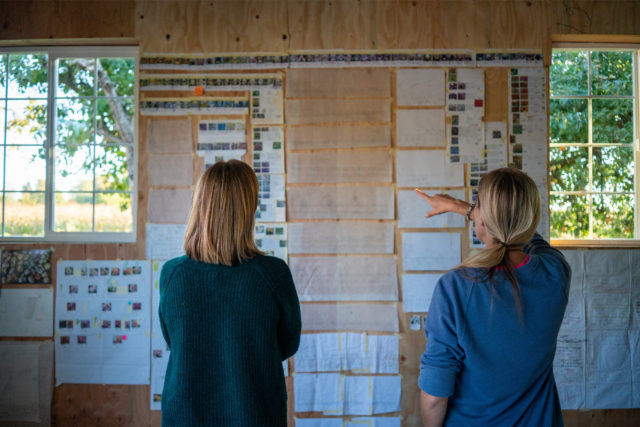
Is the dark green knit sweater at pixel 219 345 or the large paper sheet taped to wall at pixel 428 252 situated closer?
the dark green knit sweater at pixel 219 345

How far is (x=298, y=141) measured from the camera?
2908 millimetres

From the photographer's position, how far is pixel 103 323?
291cm

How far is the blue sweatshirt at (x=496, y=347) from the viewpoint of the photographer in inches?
44.4

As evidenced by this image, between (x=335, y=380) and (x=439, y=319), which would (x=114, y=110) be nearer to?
(x=335, y=380)

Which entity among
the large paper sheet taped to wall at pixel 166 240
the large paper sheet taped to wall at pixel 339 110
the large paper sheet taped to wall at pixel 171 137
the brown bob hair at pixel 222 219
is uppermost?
the large paper sheet taped to wall at pixel 339 110

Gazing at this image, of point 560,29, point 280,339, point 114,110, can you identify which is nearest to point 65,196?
point 114,110

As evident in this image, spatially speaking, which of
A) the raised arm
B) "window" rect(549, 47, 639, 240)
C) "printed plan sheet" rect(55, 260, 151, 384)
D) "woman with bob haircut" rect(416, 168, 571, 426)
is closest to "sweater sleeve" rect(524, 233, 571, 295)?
"woman with bob haircut" rect(416, 168, 571, 426)

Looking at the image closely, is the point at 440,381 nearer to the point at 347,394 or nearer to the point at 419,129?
the point at 347,394

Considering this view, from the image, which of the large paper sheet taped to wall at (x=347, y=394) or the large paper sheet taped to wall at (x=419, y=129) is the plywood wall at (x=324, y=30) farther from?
the large paper sheet taped to wall at (x=347, y=394)

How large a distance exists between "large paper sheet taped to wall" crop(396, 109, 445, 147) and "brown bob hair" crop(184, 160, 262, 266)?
70.7 inches

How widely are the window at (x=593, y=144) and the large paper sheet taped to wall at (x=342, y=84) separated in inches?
49.1

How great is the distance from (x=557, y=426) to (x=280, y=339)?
84 centimetres

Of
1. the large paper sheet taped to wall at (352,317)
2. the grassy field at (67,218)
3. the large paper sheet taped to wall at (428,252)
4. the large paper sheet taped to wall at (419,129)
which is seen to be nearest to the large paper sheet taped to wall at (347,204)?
the large paper sheet taped to wall at (428,252)

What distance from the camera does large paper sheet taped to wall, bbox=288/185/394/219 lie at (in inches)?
113
